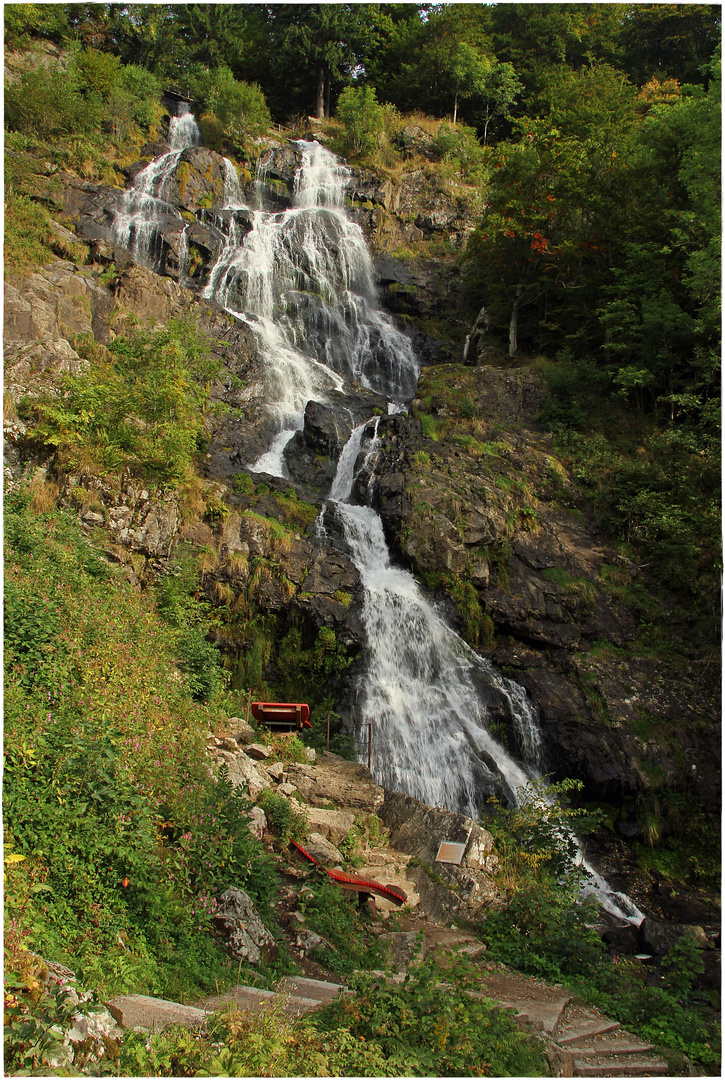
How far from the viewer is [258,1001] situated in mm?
4320

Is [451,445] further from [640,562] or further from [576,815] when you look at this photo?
[576,815]

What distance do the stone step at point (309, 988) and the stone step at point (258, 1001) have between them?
0.22 feet

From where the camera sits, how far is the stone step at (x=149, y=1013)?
3.52 metres

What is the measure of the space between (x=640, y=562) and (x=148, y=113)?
2741 centimetres

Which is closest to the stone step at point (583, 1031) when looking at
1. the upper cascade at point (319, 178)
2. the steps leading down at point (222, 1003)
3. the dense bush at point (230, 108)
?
the steps leading down at point (222, 1003)

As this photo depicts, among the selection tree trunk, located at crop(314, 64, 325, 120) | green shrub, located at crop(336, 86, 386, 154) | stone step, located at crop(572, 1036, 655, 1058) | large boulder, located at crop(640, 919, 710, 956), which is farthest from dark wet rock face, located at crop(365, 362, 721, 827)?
tree trunk, located at crop(314, 64, 325, 120)

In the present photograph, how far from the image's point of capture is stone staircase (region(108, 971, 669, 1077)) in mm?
3725

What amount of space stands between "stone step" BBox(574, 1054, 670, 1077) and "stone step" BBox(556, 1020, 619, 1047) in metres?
0.19

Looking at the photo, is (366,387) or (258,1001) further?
A: (366,387)

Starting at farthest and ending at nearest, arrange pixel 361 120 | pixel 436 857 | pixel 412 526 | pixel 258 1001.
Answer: pixel 361 120 → pixel 412 526 → pixel 436 857 → pixel 258 1001

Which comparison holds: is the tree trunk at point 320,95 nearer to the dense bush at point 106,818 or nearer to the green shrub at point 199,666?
the green shrub at point 199,666

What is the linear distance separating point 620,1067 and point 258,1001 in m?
2.90

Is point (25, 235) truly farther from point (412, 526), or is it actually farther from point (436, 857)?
point (436, 857)

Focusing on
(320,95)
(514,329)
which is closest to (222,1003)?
(514,329)
